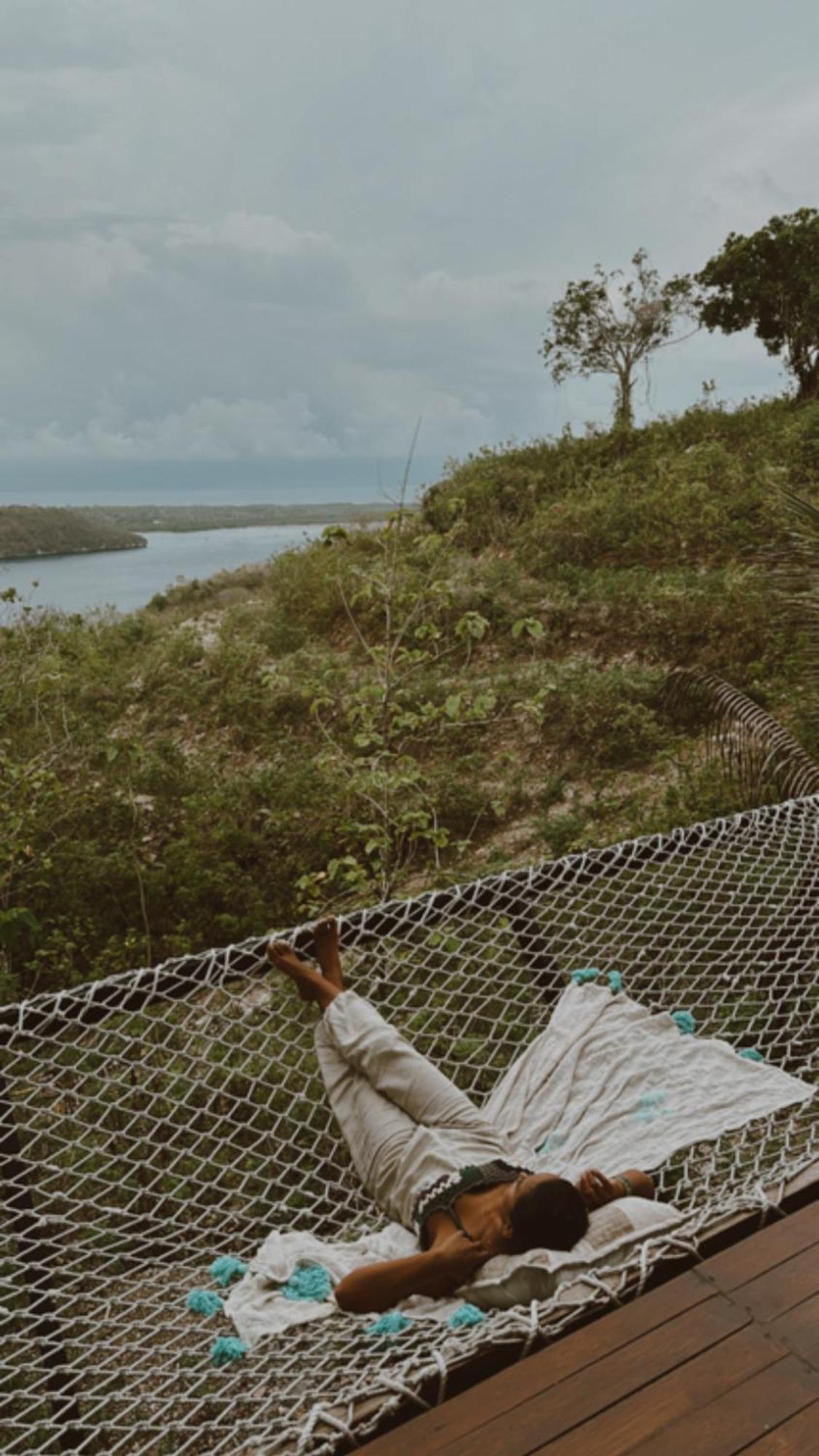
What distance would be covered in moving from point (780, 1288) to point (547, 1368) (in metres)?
0.26

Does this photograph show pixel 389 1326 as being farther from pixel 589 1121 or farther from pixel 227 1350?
pixel 589 1121

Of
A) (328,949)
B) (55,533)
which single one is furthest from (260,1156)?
(55,533)

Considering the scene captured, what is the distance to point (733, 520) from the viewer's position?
5965 millimetres

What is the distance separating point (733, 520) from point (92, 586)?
4.78 m

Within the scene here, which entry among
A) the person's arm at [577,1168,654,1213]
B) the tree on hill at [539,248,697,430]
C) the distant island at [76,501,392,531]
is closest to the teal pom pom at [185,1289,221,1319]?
the person's arm at [577,1168,654,1213]

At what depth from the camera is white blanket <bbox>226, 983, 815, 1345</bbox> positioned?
1243mm

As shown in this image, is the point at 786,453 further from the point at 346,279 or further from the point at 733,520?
the point at 346,279

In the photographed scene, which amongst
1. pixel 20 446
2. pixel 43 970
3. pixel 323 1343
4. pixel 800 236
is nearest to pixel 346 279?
pixel 20 446

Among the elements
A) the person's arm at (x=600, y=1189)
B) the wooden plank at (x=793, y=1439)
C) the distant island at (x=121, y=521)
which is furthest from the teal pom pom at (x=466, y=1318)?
the distant island at (x=121, y=521)

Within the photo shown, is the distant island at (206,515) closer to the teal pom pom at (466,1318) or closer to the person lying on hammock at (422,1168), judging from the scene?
the person lying on hammock at (422,1168)

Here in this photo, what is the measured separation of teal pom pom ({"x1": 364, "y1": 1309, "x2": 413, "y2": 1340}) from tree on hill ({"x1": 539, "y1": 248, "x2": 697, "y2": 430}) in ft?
31.5

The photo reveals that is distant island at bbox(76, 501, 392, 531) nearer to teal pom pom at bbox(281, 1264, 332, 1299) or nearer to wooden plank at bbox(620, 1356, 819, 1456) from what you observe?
teal pom pom at bbox(281, 1264, 332, 1299)

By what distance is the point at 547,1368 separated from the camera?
2.97ft

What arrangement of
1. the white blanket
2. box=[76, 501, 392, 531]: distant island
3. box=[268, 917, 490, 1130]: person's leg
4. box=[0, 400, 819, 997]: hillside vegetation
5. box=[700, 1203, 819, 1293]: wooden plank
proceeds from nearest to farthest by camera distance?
box=[700, 1203, 819, 1293]: wooden plank < the white blanket < box=[268, 917, 490, 1130]: person's leg < box=[0, 400, 819, 997]: hillside vegetation < box=[76, 501, 392, 531]: distant island
